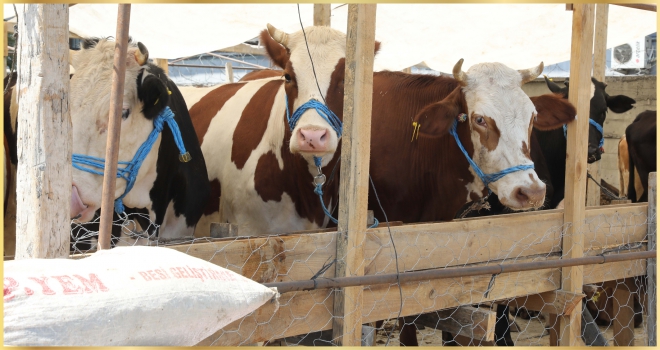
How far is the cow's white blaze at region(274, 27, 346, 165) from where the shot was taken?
315cm

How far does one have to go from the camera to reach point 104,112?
2961mm

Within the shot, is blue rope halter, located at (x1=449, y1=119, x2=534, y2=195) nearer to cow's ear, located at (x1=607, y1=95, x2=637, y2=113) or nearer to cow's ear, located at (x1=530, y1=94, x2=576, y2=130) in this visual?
cow's ear, located at (x1=530, y1=94, x2=576, y2=130)

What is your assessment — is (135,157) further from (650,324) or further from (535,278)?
(650,324)

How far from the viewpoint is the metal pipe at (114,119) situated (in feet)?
6.29

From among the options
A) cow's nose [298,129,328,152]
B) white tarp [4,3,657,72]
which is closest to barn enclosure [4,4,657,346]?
cow's nose [298,129,328,152]

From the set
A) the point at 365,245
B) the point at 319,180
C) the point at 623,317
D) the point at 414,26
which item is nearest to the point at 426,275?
the point at 365,245

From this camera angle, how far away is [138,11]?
552cm

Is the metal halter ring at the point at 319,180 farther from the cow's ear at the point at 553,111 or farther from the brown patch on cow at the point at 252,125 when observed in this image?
the cow's ear at the point at 553,111

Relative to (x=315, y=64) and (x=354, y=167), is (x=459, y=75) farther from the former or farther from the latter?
(x=354, y=167)

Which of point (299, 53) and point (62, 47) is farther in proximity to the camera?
point (299, 53)

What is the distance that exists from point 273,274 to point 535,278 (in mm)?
1543

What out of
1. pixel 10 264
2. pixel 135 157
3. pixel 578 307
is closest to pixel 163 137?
pixel 135 157

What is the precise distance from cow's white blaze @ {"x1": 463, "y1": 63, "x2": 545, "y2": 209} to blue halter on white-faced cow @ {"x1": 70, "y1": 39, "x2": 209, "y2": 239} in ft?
5.00

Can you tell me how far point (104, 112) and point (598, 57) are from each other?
403 cm
